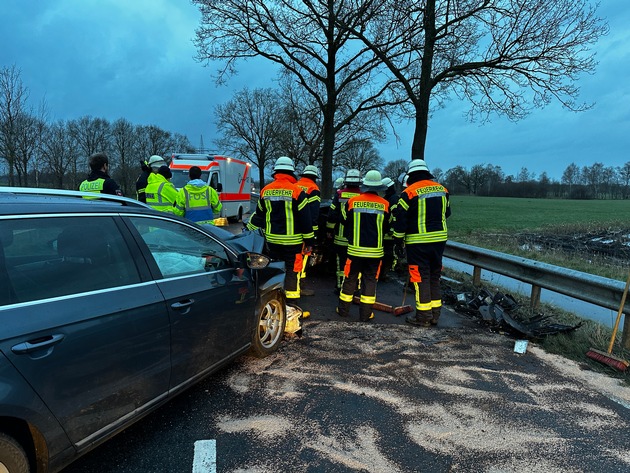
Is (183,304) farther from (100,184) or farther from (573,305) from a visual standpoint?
(573,305)

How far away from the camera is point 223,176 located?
1706 cm

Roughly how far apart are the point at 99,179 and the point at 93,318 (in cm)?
441

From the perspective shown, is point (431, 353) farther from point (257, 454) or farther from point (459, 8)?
point (459, 8)

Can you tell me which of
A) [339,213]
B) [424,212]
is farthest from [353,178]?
[424,212]

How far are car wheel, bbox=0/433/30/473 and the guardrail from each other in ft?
16.9

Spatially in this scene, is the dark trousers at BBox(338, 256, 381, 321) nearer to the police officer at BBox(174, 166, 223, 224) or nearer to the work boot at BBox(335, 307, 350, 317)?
the work boot at BBox(335, 307, 350, 317)

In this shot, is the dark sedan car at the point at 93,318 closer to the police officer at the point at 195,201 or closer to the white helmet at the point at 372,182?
the white helmet at the point at 372,182

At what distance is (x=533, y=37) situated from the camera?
9.97 metres

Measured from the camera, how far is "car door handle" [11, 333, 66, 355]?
1.76 metres

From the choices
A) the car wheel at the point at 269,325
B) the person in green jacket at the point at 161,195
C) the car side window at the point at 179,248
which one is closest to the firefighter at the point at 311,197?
the car wheel at the point at 269,325

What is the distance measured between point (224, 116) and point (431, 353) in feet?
146

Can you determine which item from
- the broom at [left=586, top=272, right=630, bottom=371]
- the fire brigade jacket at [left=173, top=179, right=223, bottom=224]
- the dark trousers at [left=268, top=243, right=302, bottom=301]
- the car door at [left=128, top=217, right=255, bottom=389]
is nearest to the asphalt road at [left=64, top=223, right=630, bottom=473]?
the broom at [left=586, top=272, right=630, bottom=371]

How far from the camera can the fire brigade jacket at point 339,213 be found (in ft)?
21.2

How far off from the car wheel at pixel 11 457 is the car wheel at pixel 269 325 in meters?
2.02
